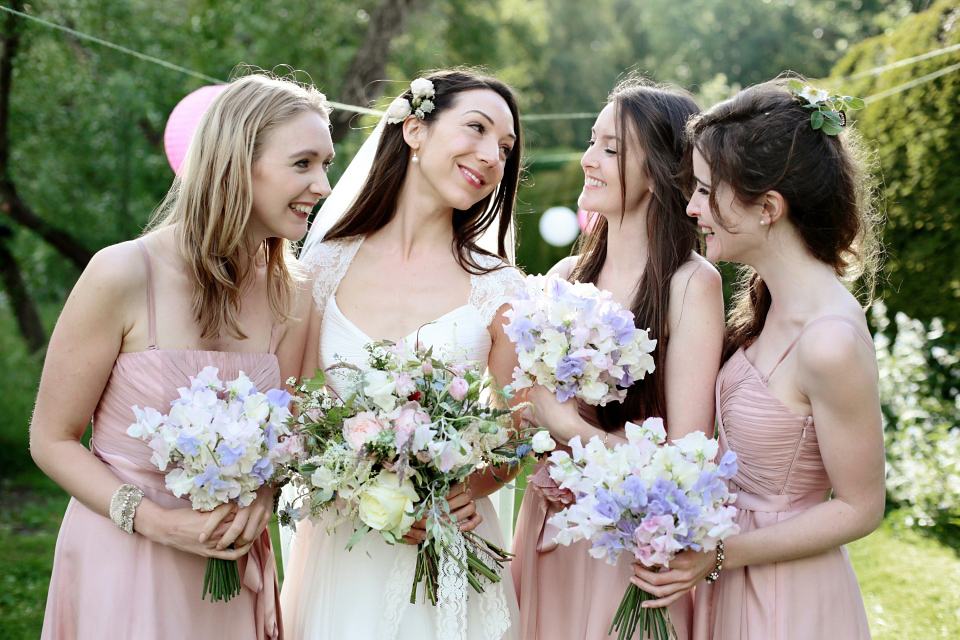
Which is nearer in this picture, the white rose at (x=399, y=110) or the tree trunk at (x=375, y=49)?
the white rose at (x=399, y=110)

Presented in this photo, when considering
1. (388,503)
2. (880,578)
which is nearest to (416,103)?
(388,503)

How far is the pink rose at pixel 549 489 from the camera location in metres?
2.94

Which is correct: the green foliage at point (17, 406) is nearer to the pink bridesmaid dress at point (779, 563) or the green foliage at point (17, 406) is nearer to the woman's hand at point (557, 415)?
the woman's hand at point (557, 415)

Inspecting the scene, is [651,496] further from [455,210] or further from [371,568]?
[455,210]

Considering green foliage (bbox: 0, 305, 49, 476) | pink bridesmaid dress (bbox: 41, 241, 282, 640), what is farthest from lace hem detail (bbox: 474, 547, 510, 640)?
green foliage (bbox: 0, 305, 49, 476)

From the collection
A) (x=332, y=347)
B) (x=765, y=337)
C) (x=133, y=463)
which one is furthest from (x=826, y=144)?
(x=133, y=463)

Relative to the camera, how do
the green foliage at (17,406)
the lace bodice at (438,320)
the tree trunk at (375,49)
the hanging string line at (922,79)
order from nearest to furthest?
the lace bodice at (438,320) → the hanging string line at (922,79) → the green foliage at (17,406) → the tree trunk at (375,49)

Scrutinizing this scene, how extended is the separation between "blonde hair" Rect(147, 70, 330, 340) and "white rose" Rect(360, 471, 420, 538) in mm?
808

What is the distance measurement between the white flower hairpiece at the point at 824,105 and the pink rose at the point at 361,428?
5.77 feet

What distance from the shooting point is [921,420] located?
7.59 m

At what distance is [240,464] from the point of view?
249 cm

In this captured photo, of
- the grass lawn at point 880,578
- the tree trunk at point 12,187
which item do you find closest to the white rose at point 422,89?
the grass lawn at point 880,578

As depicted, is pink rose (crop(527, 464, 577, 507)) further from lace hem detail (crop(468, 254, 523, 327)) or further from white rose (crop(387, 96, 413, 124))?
white rose (crop(387, 96, 413, 124))

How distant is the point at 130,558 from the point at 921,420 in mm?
7161
